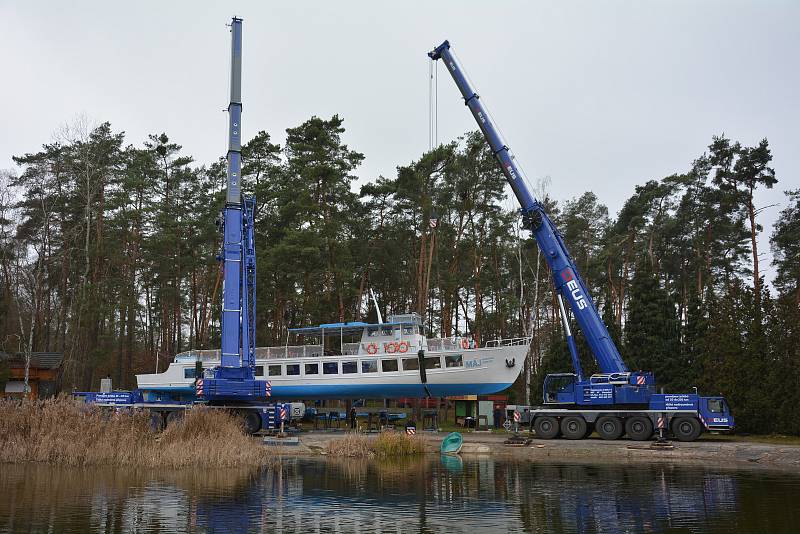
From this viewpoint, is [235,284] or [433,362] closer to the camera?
[235,284]

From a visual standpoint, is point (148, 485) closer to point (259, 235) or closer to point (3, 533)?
point (3, 533)

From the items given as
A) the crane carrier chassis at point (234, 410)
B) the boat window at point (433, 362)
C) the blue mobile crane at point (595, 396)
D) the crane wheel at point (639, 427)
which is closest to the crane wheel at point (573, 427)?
the blue mobile crane at point (595, 396)

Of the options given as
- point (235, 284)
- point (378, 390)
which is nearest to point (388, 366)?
point (378, 390)

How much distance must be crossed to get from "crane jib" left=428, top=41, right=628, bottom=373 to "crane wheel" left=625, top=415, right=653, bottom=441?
2.00 metres

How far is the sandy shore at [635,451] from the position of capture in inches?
947

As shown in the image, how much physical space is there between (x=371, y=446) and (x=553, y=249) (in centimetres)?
1131

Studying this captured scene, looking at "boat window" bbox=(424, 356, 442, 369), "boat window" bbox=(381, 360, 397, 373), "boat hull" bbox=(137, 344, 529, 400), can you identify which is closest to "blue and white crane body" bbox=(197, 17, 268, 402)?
"boat hull" bbox=(137, 344, 529, 400)

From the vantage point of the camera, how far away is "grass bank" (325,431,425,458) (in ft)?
85.8

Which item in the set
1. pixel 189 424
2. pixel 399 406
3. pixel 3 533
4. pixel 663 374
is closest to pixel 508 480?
pixel 189 424

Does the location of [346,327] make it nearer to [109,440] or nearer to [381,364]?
[381,364]

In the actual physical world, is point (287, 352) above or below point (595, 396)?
above

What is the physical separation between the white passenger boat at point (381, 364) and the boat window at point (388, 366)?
0.01m

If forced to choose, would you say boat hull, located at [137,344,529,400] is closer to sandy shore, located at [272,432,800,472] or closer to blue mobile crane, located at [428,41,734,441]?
blue mobile crane, located at [428,41,734,441]

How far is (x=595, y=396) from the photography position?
29625 millimetres
